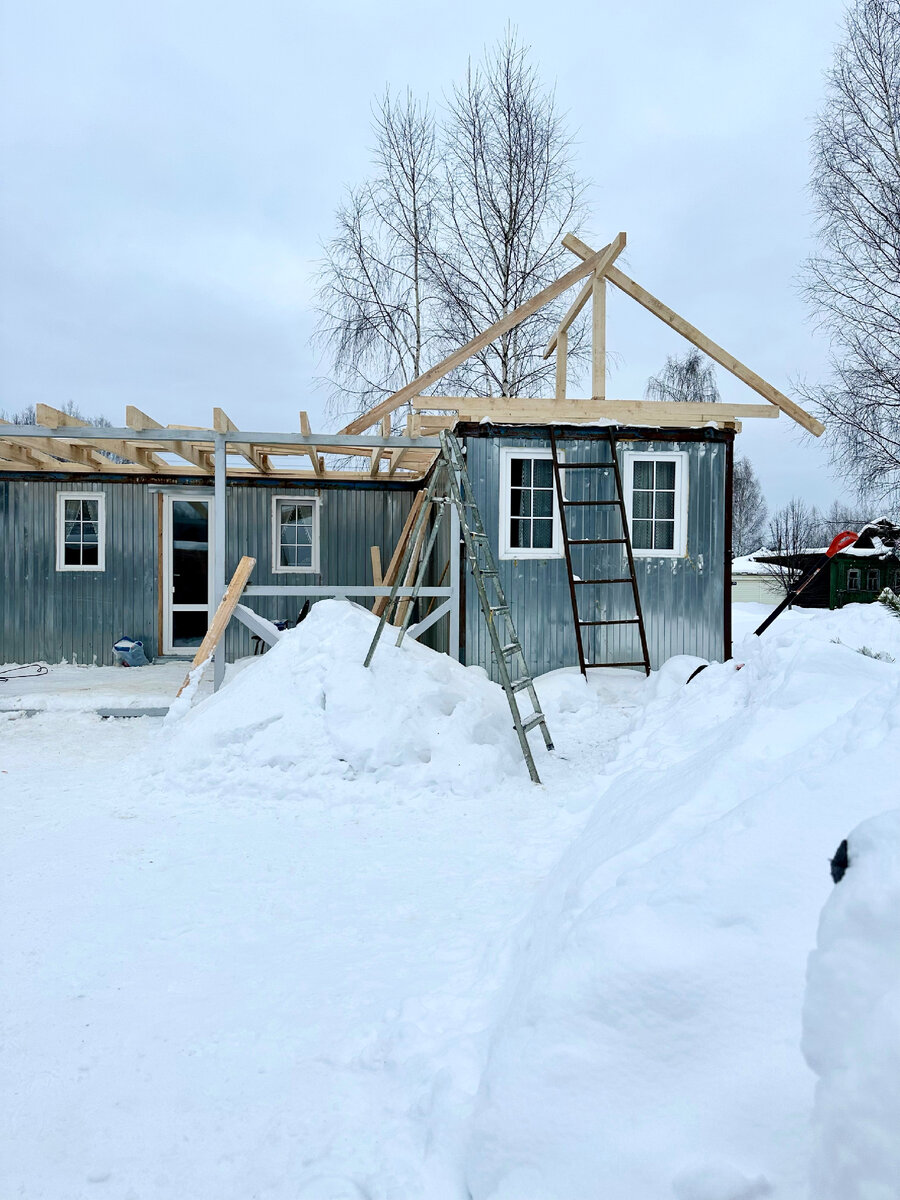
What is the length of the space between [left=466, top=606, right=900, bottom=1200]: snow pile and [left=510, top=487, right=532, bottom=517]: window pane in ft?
21.5

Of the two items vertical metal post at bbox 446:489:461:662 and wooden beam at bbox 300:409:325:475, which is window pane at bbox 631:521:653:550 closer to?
vertical metal post at bbox 446:489:461:662

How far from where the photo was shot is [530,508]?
9.11m

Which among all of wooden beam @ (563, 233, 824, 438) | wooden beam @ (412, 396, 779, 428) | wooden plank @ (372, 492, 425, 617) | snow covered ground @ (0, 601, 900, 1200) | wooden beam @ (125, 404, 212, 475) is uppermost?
wooden beam @ (563, 233, 824, 438)

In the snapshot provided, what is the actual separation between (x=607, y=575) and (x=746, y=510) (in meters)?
39.5

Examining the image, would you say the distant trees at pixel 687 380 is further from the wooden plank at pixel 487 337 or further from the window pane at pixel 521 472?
the window pane at pixel 521 472

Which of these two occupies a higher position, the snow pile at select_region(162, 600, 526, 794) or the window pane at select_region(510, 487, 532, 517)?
the window pane at select_region(510, 487, 532, 517)

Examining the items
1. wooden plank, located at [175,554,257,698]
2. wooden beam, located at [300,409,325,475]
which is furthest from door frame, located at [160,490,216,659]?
wooden plank, located at [175,554,257,698]

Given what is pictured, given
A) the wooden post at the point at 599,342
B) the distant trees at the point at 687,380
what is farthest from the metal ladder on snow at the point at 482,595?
the distant trees at the point at 687,380

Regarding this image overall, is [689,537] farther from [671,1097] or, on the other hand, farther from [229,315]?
[229,315]

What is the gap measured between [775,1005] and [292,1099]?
1461mm

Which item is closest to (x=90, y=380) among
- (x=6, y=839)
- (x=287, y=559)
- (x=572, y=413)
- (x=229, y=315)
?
(x=229, y=315)

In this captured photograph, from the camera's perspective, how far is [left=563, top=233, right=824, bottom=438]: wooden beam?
884 centimetres

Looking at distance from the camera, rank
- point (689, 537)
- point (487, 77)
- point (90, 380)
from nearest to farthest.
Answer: point (689, 537) < point (487, 77) < point (90, 380)

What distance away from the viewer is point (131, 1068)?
7.59 feet
